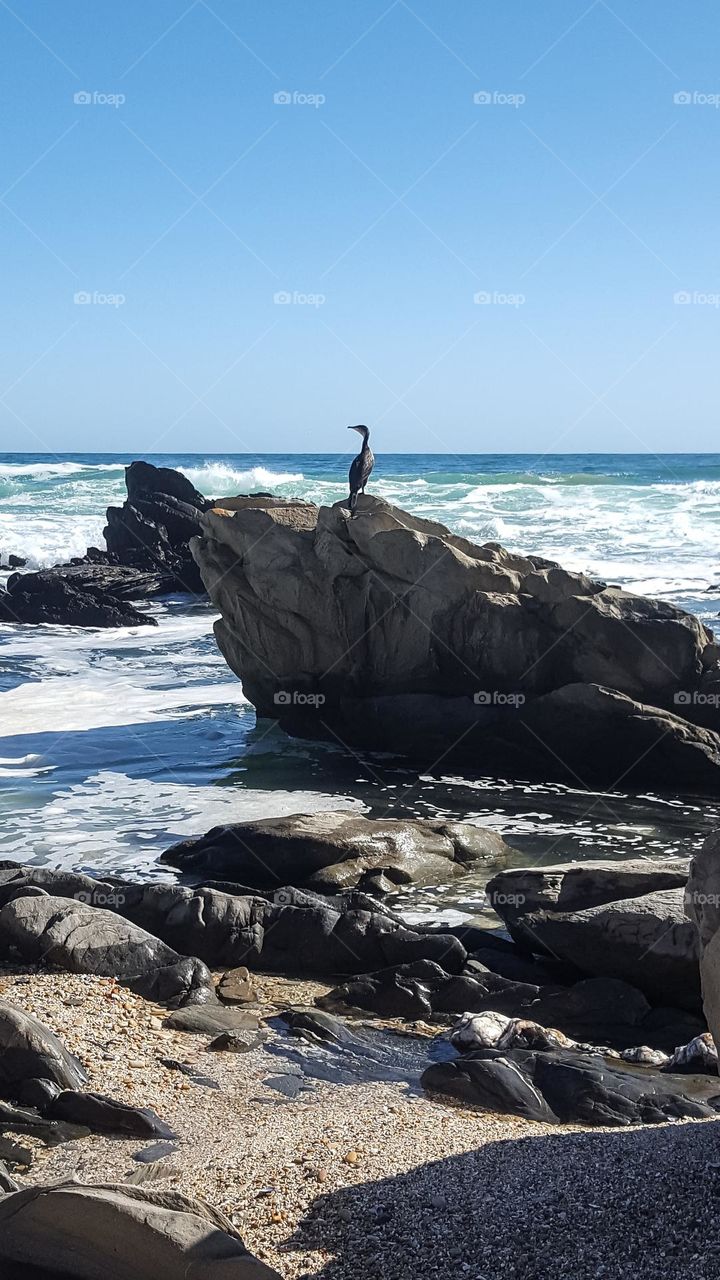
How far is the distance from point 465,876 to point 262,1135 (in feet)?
20.4

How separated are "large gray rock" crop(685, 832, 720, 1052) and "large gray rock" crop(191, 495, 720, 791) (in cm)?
1014

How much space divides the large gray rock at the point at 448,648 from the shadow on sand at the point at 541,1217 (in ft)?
34.9

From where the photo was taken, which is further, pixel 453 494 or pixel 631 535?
pixel 453 494

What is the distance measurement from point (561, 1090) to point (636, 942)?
2.31 m

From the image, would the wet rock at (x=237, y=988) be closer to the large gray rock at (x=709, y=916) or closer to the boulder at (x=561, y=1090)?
the boulder at (x=561, y=1090)

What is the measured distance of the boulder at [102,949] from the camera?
8875 millimetres

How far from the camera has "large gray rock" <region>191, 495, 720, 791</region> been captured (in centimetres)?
1619

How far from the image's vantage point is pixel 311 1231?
16.8ft

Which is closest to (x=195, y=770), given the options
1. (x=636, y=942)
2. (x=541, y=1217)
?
(x=636, y=942)

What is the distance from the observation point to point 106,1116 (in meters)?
6.45

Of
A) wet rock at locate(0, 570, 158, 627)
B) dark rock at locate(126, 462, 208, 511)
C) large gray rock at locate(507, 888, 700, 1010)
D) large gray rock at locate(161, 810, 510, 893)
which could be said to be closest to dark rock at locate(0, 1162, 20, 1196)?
large gray rock at locate(507, 888, 700, 1010)

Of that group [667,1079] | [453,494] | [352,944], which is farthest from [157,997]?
[453,494]

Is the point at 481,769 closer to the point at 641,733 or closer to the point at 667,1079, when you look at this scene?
the point at 641,733

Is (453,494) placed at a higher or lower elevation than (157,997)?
higher
